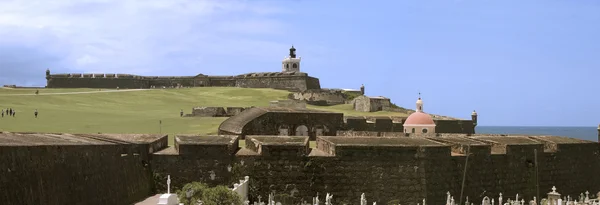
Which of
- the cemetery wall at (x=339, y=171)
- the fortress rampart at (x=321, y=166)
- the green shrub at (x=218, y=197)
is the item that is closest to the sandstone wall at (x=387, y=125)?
the fortress rampart at (x=321, y=166)

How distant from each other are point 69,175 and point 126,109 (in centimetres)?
3533

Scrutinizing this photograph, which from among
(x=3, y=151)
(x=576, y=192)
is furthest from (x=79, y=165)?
(x=576, y=192)

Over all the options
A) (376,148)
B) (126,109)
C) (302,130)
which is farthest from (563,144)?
(126,109)

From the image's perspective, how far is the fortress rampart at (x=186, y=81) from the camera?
7250 centimetres

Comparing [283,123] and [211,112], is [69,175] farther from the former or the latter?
[211,112]

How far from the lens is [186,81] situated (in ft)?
250

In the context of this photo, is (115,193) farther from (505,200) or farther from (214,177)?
(505,200)

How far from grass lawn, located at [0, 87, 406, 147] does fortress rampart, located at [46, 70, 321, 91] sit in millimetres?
5529

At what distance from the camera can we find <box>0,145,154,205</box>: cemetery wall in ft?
46.6

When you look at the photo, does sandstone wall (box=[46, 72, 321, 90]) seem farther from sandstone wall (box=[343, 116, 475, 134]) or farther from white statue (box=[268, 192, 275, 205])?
white statue (box=[268, 192, 275, 205])

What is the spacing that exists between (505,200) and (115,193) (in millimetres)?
17672

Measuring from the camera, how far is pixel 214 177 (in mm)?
26078

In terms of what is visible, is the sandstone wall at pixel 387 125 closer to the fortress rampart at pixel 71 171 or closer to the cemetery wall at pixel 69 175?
the fortress rampart at pixel 71 171

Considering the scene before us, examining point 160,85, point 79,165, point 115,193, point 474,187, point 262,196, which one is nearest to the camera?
point 79,165
